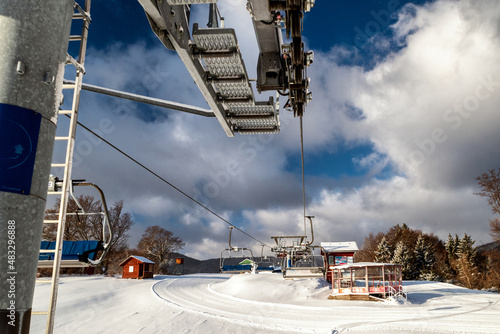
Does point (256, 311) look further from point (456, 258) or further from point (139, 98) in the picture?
point (456, 258)

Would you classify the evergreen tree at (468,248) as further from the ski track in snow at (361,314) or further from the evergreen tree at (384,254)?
the ski track in snow at (361,314)

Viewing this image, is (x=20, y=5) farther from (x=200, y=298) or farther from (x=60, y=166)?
(x=200, y=298)

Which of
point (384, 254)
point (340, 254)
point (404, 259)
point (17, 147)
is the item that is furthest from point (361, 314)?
point (384, 254)

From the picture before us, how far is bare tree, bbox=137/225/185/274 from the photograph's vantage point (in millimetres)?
60875

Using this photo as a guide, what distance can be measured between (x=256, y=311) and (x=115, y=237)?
3355cm

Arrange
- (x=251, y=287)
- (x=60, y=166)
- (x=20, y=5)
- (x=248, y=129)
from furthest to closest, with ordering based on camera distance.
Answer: (x=251, y=287)
(x=248, y=129)
(x=60, y=166)
(x=20, y=5)

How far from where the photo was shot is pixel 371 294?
79.8ft

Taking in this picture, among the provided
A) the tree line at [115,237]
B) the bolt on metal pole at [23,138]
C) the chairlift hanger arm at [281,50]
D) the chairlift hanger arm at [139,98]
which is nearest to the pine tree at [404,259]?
the tree line at [115,237]

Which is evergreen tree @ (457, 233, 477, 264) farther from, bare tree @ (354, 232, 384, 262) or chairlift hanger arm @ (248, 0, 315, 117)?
chairlift hanger arm @ (248, 0, 315, 117)

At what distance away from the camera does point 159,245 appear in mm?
61656

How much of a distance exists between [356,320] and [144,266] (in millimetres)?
28111

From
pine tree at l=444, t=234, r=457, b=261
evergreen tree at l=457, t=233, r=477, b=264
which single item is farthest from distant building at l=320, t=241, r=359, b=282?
pine tree at l=444, t=234, r=457, b=261

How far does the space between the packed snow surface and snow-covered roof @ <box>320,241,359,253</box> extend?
16.6 feet

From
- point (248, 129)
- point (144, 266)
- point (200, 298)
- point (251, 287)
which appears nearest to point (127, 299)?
point (200, 298)
